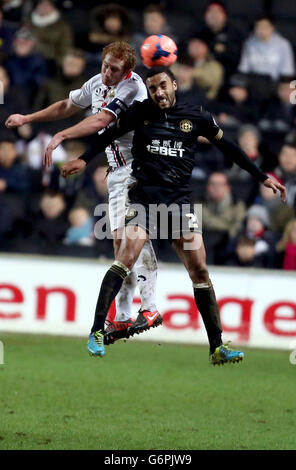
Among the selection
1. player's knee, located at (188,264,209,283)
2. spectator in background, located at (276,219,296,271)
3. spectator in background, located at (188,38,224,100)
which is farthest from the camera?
spectator in background, located at (188,38,224,100)

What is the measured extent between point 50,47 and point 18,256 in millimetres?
3854

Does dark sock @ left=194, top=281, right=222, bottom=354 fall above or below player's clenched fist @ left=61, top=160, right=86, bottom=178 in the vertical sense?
below

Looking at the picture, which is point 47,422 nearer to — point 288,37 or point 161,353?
point 161,353

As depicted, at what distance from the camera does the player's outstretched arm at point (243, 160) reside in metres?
8.95

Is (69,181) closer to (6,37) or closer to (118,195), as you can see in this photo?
(6,37)

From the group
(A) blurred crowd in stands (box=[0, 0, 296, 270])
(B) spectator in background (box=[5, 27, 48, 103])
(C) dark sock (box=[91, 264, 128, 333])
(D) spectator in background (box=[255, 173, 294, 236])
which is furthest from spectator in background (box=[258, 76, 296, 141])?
(C) dark sock (box=[91, 264, 128, 333])

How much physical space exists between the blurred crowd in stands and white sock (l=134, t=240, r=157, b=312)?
5.41 meters

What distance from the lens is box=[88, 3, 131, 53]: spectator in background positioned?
54.1 ft

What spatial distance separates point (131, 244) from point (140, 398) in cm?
405

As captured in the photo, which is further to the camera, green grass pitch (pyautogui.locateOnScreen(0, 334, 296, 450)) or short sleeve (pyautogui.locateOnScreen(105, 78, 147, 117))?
green grass pitch (pyautogui.locateOnScreen(0, 334, 296, 450))

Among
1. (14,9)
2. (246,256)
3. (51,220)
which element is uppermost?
(14,9)

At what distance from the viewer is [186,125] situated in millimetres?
8844

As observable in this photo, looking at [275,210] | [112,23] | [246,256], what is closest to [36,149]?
[112,23]

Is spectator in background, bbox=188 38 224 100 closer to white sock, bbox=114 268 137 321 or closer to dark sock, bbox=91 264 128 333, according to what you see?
white sock, bbox=114 268 137 321
